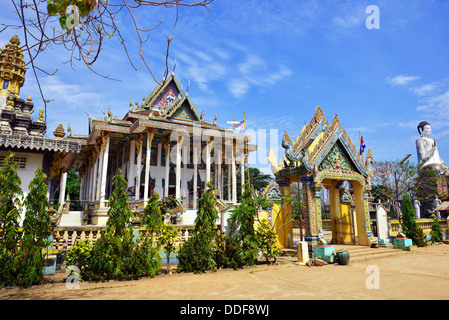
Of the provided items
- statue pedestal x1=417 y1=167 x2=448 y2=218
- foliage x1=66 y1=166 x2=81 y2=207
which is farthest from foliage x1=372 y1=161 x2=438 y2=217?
foliage x1=66 y1=166 x2=81 y2=207

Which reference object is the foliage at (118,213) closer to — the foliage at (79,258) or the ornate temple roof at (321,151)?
the foliage at (79,258)

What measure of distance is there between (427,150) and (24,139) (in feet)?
137

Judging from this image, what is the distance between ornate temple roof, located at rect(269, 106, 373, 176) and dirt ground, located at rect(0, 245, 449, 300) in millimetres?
4033

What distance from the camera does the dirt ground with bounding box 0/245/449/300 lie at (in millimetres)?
5199

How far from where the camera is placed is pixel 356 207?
12.5m

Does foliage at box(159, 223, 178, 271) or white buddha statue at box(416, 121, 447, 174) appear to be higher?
white buddha statue at box(416, 121, 447, 174)

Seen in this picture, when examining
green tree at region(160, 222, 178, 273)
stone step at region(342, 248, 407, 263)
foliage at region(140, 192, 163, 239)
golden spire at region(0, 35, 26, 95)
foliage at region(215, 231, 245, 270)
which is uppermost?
golden spire at region(0, 35, 26, 95)

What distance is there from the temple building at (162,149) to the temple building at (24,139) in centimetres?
502

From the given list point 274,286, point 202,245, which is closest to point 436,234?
point 274,286

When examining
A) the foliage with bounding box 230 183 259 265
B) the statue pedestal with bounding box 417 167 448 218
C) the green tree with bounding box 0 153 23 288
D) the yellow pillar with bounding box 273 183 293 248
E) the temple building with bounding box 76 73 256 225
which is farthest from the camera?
the statue pedestal with bounding box 417 167 448 218

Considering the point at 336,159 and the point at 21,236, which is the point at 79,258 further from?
the point at 336,159

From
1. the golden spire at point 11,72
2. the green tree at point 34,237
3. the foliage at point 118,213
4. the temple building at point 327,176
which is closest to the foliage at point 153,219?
the foliage at point 118,213

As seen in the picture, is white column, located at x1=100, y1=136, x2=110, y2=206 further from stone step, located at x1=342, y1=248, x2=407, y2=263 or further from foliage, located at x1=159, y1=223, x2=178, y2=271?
stone step, located at x1=342, y1=248, x2=407, y2=263

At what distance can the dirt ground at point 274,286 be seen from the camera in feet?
17.1
